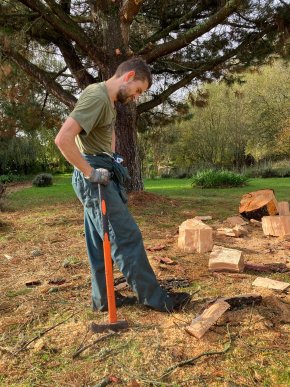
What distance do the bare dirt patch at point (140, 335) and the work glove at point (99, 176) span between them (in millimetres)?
914

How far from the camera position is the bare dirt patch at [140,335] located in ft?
6.40

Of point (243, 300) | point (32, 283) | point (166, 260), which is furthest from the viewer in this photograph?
point (166, 260)

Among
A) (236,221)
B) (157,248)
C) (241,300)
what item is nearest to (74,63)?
(236,221)

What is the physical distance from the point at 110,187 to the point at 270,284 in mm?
1494

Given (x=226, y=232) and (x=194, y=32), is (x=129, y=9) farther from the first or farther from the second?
(x=226, y=232)

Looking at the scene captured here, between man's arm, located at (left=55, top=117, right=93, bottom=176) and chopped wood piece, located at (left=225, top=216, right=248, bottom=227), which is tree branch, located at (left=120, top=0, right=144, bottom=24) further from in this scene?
man's arm, located at (left=55, top=117, right=93, bottom=176)

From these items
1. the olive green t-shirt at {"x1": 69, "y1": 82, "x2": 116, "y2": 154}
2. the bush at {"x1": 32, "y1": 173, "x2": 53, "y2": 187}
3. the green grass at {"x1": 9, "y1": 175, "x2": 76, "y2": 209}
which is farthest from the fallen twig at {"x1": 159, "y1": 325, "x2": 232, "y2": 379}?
the bush at {"x1": 32, "y1": 173, "x2": 53, "y2": 187}

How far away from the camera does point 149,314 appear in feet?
8.55

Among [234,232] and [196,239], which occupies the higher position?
[196,239]

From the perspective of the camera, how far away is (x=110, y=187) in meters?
2.54

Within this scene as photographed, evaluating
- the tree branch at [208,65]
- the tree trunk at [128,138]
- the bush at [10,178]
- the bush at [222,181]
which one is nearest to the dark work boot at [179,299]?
the tree trunk at [128,138]

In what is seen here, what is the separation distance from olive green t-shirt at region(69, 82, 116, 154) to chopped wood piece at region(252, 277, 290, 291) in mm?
1566

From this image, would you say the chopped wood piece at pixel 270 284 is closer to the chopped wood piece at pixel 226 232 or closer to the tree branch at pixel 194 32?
the chopped wood piece at pixel 226 232

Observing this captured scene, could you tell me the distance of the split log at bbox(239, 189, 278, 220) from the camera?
591cm
